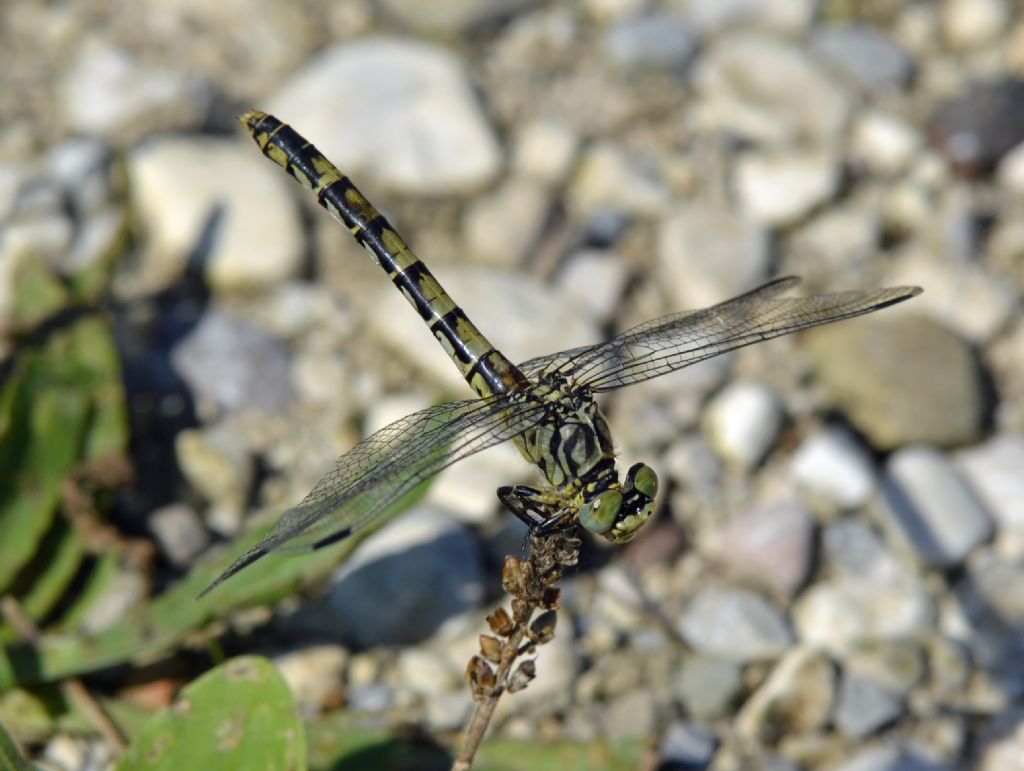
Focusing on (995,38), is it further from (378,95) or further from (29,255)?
(29,255)

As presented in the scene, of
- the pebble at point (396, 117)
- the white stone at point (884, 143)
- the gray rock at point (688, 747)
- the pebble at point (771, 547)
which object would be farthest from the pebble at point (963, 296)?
the gray rock at point (688, 747)

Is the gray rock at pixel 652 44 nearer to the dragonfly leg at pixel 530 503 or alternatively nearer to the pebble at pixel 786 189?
the pebble at pixel 786 189

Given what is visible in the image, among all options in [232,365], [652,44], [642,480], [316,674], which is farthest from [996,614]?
[652,44]

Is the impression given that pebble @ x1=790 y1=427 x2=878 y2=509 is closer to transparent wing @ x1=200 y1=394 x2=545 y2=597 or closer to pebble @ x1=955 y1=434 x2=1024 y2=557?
pebble @ x1=955 y1=434 x2=1024 y2=557

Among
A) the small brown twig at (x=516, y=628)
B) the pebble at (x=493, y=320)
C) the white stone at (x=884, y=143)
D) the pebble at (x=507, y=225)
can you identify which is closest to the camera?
the small brown twig at (x=516, y=628)

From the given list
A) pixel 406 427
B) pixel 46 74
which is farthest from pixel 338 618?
pixel 46 74

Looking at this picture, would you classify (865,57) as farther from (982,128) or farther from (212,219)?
(212,219)

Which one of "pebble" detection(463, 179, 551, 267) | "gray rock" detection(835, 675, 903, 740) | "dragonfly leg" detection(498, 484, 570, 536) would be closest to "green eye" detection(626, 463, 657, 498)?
"dragonfly leg" detection(498, 484, 570, 536)
